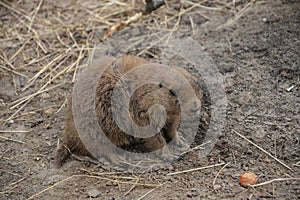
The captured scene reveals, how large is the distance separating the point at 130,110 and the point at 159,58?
1.10 meters

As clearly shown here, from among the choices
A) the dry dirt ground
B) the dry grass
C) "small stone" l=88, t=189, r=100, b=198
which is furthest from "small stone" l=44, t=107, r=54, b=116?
"small stone" l=88, t=189, r=100, b=198

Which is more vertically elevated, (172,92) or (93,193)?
(172,92)

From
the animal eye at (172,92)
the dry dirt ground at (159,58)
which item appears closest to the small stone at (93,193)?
the dry dirt ground at (159,58)

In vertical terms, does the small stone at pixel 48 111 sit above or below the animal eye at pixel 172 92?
below

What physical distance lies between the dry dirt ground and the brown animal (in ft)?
0.54

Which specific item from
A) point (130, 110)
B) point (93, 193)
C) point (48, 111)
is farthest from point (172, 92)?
point (48, 111)

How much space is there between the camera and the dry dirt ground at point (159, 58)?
345 cm

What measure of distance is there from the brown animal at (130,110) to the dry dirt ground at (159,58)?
166 mm

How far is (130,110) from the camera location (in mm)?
3686

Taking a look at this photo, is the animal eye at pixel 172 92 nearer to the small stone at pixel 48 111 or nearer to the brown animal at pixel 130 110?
the brown animal at pixel 130 110

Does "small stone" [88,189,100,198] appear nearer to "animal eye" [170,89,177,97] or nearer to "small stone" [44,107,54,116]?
"animal eye" [170,89,177,97]

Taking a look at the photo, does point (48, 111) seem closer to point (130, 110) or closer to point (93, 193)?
point (130, 110)

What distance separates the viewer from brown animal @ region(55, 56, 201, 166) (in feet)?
11.9

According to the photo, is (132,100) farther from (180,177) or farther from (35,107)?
(35,107)
